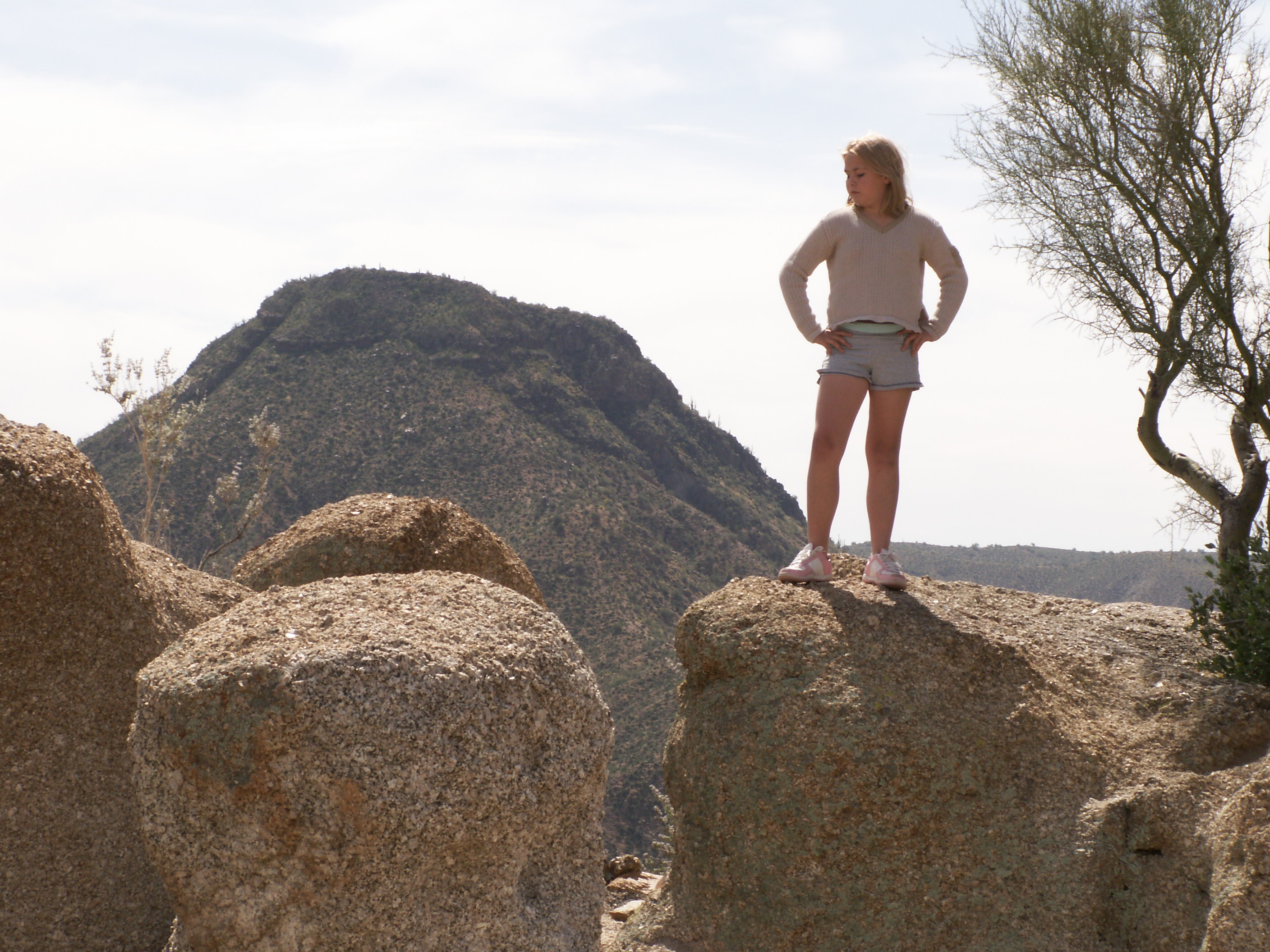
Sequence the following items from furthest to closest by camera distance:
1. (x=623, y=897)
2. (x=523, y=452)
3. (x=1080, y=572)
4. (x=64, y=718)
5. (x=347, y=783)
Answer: (x=1080, y=572) → (x=523, y=452) → (x=623, y=897) → (x=64, y=718) → (x=347, y=783)

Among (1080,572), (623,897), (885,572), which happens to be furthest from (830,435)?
(1080,572)

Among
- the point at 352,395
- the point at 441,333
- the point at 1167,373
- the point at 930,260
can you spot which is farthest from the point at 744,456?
the point at 930,260

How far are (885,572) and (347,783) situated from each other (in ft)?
7.82

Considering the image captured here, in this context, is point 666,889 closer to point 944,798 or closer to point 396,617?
point 944,798

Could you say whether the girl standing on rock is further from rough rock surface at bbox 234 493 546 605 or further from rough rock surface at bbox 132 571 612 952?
rough rock surface at bbox 132 571 612 952

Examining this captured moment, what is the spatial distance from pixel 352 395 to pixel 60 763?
3791 centimetres

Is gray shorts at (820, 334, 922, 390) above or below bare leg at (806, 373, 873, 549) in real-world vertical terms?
above

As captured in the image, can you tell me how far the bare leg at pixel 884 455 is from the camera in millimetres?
4254

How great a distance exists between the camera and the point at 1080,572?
44.9 meters

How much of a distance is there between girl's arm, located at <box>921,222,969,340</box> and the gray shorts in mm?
173

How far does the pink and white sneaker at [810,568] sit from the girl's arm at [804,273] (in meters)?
0.85

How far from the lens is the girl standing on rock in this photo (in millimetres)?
4234

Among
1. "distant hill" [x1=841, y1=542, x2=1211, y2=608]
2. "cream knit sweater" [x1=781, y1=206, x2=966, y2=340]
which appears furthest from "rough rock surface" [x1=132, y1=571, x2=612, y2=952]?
"distant hill" [x1=841, y1=542, x2=1211, y2=608]

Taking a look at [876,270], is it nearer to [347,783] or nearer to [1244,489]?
[347,783]
